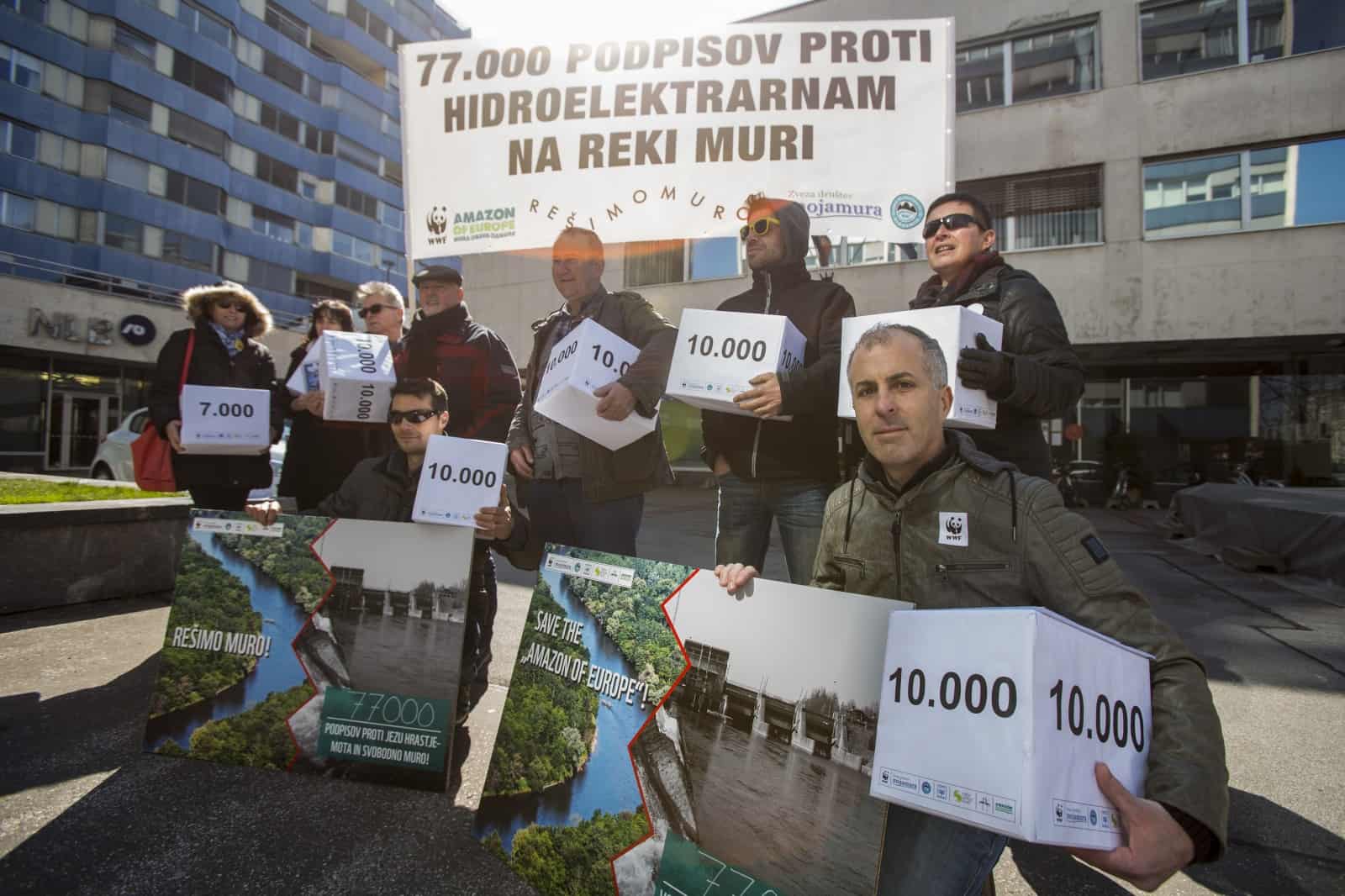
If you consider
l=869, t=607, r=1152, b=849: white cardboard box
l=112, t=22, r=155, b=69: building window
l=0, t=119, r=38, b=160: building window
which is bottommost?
l=869, t=607, r=1152, b=849: white cardboard box

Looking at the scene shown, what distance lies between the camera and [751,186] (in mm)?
3604

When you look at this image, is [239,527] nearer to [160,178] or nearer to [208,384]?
[208,384]

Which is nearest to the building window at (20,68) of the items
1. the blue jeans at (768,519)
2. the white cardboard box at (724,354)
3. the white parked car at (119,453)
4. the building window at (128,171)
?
the building window at (128,171)

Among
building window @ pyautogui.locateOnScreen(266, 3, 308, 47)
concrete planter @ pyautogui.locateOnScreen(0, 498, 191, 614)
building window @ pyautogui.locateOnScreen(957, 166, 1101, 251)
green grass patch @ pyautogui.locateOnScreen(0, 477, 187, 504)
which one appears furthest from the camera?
building window @ pyautogui.locateOnScreen(266, 3, 308, 47)

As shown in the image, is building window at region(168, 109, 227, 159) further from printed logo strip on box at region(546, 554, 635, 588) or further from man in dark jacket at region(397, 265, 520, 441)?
printed logo strip on box at region(546, 554, 635, 588)

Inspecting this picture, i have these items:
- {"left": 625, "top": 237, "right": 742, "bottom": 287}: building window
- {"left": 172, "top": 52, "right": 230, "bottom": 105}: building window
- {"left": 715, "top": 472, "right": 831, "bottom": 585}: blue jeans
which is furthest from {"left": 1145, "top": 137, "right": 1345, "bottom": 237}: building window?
{"left": 172, "top": 52, "right": 230, "bottom": 105}: building window

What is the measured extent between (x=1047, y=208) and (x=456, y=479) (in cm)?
1563

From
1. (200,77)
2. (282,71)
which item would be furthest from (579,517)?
(282,71)

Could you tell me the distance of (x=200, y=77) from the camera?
105ft

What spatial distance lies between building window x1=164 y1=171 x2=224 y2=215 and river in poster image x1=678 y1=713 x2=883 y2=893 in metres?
36.8

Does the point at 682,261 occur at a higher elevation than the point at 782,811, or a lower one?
higher

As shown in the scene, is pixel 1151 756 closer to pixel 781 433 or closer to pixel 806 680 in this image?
pixel 806 680

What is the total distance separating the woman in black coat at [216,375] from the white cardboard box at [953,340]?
3.29 metres

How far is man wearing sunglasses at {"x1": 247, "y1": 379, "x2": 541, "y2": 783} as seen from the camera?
3.09 metres
